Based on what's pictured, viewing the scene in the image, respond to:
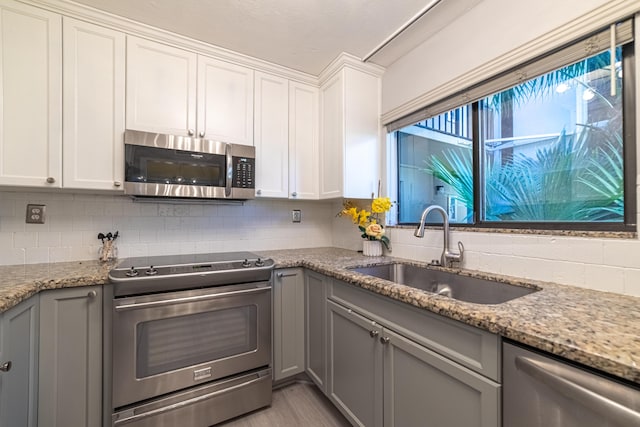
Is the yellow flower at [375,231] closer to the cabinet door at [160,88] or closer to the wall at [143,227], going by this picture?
the wall at [143,227]

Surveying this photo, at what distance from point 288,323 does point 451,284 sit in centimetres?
109

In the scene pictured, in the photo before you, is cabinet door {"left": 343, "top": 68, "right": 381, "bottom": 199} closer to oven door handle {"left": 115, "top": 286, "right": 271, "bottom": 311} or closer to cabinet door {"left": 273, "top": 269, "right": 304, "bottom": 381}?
cabinet door {"left": 273, "top": 269, "right": 304, "bottom": 381}

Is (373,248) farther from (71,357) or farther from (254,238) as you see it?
(71,357)

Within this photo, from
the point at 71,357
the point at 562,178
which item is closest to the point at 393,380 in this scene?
the point at 562,178

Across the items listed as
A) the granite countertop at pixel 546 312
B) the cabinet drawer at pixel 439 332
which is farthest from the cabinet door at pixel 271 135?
the cabinet drawer at pixel 439 332

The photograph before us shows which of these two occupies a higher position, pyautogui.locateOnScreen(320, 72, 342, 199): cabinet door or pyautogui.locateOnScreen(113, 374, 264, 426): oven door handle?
pyautogui.locateOnScreen(320, 72, 342, 199): cabinet door

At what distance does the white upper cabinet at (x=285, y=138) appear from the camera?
2.09 metres

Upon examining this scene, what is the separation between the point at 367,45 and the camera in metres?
1.88

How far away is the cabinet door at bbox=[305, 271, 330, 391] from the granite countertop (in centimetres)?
37

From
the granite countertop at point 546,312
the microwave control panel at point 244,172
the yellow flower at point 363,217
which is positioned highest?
the microwave control panel at point 244,172

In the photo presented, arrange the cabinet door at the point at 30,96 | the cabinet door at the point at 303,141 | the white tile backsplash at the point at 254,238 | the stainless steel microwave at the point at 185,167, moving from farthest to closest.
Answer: the cabinet door at the point at 303,141 < the stainless steel microwave at the point at 185,167 < the cabinet door at the point at 30,96 < the white tile backsplash at the point at 254,238

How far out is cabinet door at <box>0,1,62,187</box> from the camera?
140cm

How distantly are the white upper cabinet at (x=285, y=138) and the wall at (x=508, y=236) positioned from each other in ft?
2.61

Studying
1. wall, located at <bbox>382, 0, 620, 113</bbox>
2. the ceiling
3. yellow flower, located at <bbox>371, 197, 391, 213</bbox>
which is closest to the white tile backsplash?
yellow flower, located at <bbox>371, 197, 391, 213</bbox>
